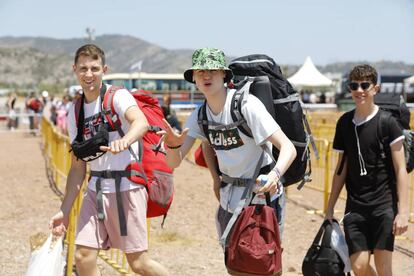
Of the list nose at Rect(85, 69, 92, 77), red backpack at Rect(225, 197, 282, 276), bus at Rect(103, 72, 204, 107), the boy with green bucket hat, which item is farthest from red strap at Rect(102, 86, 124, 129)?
bus at Rect(103, 72, 204, 107)

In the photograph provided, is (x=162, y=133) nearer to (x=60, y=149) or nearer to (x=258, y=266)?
(x=258, y=266)

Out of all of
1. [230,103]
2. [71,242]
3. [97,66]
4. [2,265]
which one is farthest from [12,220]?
[230,103]

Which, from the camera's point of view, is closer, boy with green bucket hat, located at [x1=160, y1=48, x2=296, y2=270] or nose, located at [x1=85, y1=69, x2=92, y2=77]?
boy with green bucket hat, located at [x1=160, y1=48, x2=296, y2=270]

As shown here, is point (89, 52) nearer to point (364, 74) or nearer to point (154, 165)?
point (154, 165)

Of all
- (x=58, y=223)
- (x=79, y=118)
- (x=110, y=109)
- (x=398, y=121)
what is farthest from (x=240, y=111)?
(x=58, y=223)

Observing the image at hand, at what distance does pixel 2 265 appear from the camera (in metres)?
6.44

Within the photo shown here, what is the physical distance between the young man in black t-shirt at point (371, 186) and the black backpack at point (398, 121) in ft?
0.07

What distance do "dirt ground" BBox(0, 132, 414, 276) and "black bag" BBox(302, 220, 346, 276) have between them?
207 cm

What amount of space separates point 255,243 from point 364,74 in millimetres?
1413

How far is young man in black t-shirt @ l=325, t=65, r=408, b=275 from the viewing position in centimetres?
423

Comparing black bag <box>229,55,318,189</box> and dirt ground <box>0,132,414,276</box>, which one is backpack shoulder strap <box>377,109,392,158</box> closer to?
black bag <box>229,55,318,189</box>

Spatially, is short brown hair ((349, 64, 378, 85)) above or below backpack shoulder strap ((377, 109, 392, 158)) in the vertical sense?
above

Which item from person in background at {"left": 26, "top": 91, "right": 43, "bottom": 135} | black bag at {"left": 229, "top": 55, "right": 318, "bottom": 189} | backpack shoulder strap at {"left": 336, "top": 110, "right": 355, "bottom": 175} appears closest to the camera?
black bag at {"left": 229, "top": 55, "right": 318, "bottom": 189}

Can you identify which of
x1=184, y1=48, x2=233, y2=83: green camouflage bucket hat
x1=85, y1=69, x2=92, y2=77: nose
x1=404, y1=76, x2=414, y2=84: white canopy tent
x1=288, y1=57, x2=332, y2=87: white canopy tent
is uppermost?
x1=184, y1=48, x2=233, y2=83: green camouflage bucket hat
